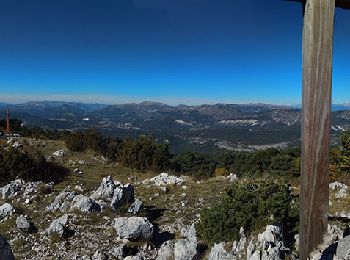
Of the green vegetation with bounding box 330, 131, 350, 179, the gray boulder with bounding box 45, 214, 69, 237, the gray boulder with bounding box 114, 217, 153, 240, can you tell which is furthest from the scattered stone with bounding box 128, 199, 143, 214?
the green vegetation with bounding box 330, 131, 350, 179

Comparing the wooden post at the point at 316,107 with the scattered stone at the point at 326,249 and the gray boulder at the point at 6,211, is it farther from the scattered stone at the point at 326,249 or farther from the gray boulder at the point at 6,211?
the gray boulder at the point at 6,211

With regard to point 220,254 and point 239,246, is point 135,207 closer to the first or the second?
point 239,246

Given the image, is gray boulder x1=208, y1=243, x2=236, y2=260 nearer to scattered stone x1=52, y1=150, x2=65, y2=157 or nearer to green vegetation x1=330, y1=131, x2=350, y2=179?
scattered stone x1=52, y1=150, x2=65, y2=157

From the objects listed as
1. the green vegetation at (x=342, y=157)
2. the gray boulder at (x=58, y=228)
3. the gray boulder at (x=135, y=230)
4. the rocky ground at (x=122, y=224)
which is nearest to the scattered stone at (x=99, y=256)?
the rocky ground at (x=122, y=224)

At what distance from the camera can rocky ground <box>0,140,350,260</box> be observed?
749 centimetres

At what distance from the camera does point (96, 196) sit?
1266 cm

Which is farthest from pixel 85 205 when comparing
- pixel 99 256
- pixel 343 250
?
pixel 343 250

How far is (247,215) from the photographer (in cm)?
832

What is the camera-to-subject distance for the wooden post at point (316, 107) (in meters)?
2.12

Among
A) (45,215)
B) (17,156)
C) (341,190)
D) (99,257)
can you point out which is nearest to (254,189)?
(99,257)

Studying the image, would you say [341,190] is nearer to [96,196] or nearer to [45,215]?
[96,196]

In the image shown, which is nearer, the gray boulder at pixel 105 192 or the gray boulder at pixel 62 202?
the gray boulder at pixel 62 202

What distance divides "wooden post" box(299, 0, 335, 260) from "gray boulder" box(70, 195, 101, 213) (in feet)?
31.9

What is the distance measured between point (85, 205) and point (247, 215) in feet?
17.1
